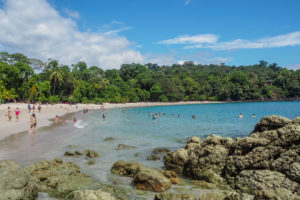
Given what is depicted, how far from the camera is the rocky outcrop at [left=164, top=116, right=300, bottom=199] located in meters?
7.26

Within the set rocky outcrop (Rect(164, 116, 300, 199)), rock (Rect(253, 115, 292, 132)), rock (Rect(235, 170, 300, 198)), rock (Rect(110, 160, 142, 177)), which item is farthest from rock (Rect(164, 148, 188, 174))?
rock (Rect(253, 115, 292, 132))

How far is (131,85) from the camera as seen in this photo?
10388cm

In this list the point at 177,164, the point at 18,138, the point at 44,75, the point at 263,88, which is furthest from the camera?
the point at 263,88

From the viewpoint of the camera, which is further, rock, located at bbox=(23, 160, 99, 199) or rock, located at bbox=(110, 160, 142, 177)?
rock, located at bbox=(110, 160, 142, 177)

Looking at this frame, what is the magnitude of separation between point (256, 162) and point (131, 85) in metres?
97.0

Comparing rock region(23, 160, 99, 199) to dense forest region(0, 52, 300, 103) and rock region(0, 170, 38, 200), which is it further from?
dense forest region(0, 52, 300, 103)

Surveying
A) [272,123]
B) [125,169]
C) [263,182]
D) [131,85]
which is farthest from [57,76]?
[263,182]

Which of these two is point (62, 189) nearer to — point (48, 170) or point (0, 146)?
point (48, 170)

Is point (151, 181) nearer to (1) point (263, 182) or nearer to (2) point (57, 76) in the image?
Answer: (1) point (263, 182)

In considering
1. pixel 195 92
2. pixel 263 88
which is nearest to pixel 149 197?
pixel 195 92

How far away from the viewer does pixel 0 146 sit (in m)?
15.7

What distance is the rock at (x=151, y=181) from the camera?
28.4 feet

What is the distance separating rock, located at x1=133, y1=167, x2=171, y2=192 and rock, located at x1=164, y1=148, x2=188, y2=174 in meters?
1.90

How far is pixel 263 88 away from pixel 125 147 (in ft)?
359
